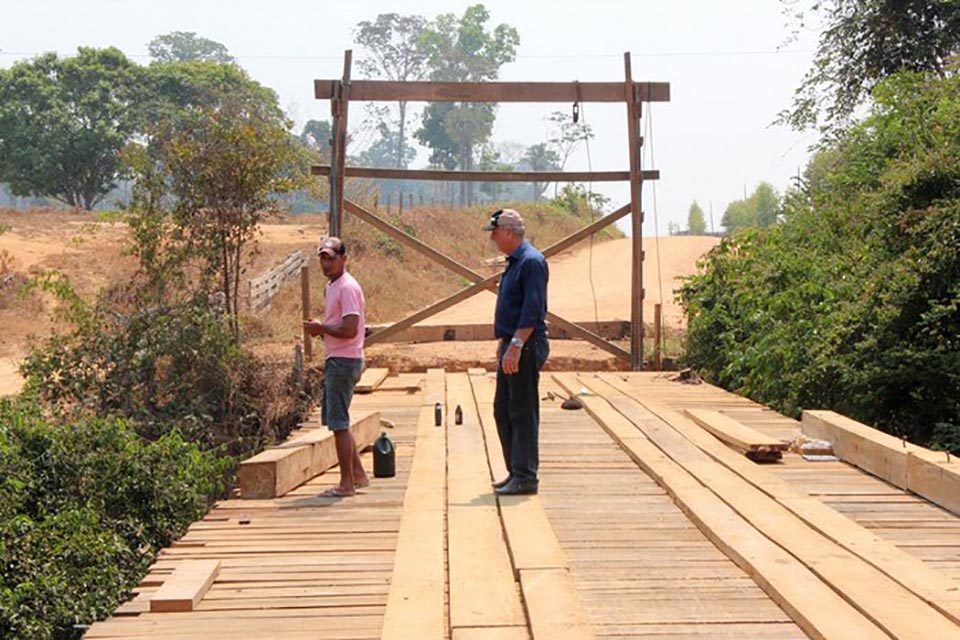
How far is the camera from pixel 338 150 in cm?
1352

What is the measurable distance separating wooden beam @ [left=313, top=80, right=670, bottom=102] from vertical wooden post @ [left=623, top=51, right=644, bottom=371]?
0.38 feet

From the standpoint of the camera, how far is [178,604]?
15.5ft

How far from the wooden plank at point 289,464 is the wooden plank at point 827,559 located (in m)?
2.31

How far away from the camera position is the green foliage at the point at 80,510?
29.3ft

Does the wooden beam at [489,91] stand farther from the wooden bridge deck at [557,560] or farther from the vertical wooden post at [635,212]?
the wooden bridge deck at [557,560]

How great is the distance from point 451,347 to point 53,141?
120 ft

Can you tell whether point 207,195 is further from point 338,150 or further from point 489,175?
point 489,175

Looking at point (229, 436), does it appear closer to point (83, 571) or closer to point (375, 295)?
point (83, 571)

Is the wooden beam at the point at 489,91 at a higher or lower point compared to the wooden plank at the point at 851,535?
higher

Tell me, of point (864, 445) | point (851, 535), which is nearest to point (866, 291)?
point (864, 445)

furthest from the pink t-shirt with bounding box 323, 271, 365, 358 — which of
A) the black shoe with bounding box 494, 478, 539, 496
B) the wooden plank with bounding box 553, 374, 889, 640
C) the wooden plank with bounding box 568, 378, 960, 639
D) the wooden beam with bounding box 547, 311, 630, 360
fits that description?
the wooden beam with bounding box 547, 311, 630, 360

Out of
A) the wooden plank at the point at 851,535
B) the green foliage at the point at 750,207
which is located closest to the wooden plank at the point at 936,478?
the wooden plank at the point at 851,535

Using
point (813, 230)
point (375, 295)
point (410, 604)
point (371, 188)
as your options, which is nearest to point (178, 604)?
point (410, 604)

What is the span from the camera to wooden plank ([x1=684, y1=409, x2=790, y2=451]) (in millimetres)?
7870
